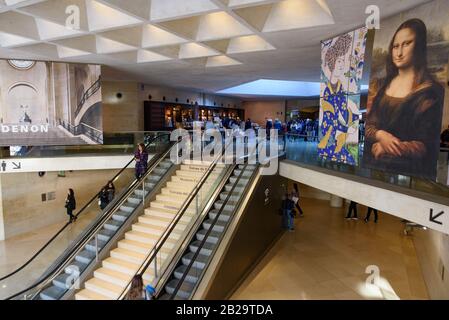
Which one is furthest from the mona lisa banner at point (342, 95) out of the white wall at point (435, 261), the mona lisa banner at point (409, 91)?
the white wall at point (435, 261)

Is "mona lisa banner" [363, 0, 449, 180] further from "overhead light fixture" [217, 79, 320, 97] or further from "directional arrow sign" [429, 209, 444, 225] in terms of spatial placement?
"overhead light fixture" [217, 79, 320, 97]

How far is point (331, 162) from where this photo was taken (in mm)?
7598

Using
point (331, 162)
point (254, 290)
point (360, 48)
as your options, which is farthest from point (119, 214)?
point (360, 48)

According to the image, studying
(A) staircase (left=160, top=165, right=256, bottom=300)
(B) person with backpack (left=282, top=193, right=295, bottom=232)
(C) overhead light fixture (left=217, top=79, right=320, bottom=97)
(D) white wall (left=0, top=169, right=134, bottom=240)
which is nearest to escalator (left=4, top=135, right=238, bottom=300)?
(A) staircase (left=160, top=165, right=256, bottom=300)

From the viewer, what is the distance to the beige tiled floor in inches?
288

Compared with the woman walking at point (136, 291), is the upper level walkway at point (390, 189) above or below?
above

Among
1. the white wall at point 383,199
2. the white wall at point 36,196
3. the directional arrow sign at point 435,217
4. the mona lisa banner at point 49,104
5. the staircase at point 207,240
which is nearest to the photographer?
the directional arrow sign at point 435,217

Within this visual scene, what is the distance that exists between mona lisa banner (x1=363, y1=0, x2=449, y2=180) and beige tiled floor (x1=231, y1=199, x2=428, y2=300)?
338 cm

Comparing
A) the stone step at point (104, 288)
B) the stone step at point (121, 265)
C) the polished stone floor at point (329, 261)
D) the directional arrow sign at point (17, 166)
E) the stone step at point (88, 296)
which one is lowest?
the polished stone floor at point (329, 261)

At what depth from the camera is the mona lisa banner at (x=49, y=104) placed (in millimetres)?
10133

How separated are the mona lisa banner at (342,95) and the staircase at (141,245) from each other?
135 inches

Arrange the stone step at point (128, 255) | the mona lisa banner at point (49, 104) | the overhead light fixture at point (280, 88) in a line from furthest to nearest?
the overhead light fixture at point (280, 88) → the mona lisa banner at point (49, 104) → the stone step at point (128, 255)

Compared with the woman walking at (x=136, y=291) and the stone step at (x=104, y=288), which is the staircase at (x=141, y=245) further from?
the woman walking at (x=136, y=291)

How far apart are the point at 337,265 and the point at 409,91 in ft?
18.1
